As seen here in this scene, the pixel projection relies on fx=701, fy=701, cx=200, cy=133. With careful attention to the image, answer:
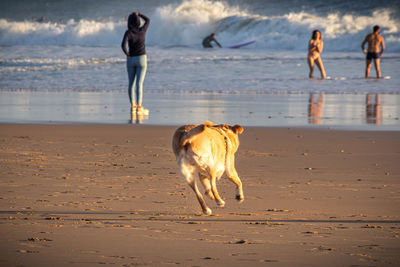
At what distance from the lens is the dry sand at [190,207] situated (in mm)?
3803

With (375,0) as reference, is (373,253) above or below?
below

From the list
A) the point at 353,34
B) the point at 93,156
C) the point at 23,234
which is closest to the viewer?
the point at 23,234

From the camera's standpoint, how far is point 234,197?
558cm

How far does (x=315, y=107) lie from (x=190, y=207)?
9088mm

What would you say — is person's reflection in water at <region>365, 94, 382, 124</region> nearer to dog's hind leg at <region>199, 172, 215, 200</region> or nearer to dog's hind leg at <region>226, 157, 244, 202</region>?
dog's hind leg at <region>226, 157, 244, 202</region>

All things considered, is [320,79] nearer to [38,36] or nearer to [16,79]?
[16,79]

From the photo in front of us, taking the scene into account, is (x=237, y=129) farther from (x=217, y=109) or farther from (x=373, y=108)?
(x=373, y=108)

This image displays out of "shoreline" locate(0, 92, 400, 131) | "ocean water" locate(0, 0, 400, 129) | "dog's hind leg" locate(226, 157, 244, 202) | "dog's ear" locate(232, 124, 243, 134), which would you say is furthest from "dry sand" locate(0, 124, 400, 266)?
"ocean water" locate(0, 0, 400, 129)

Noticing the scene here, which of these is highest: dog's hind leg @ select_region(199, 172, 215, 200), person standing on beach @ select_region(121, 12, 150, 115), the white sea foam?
the white sea foam

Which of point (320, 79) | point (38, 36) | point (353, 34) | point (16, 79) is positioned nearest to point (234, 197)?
point (320, 79)

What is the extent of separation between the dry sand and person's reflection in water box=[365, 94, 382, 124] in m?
2.81

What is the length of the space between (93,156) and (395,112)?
719 cm

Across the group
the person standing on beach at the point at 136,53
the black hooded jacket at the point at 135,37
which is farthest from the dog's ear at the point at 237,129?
the black hooded jacket at the point at 135,37

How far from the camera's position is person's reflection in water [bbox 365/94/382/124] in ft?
38.3
